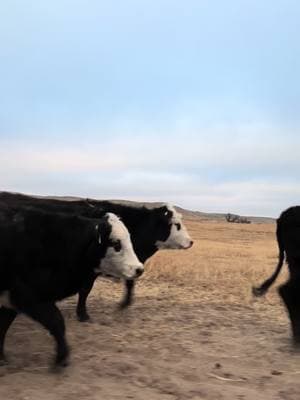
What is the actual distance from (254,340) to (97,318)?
2.68m

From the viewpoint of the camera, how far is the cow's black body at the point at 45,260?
24.2 ft

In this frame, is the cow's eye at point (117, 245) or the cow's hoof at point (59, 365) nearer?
the cow's hoof at point (59, 365)

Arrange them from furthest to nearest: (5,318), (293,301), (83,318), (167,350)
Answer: (83,318)
(293,301)
(167,350)
(5,318)

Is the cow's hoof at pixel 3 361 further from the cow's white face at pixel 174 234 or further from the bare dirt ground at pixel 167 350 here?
the cow's white face at pixel 174 234

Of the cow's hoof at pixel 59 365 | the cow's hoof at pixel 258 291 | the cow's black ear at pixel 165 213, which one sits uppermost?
the cow's black ear at pixel 165 213

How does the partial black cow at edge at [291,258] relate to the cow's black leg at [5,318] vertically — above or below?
above

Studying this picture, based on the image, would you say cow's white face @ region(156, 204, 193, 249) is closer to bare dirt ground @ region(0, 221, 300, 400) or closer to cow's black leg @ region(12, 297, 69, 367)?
bare dirt ground @ region(0, 221, 300, 400)

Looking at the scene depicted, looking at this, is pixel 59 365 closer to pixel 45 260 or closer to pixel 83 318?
pixel 45 260

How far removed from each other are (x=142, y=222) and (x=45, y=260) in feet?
15.0

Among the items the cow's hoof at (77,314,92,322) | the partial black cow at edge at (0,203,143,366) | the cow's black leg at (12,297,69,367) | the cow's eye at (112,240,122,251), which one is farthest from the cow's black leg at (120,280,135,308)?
the cow's black leg at (12,297,69,367)

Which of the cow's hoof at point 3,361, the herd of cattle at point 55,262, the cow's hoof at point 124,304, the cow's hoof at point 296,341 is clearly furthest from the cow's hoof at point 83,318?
the cow's hoof at point 296,341

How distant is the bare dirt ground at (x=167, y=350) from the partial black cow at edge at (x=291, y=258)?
407 mm

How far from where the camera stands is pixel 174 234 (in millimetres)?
12688

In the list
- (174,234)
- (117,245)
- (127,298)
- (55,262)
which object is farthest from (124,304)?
(55,262)
